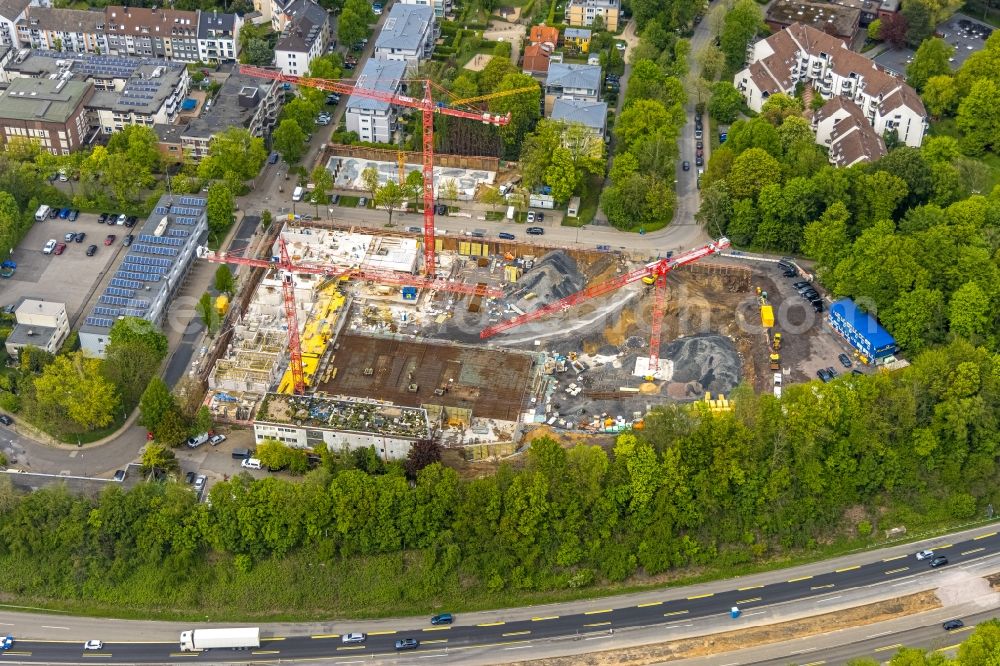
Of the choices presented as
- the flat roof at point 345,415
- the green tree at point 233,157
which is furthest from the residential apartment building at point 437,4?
the flat roof at point 345,415

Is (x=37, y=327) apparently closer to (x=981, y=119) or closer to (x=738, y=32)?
(x=738, y=32)

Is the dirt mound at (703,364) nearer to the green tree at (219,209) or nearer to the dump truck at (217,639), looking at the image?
the dump truck at (217,639)

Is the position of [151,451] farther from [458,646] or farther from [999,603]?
[999,603]

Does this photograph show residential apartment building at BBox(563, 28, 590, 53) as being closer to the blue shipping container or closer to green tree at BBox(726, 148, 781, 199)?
green tree at BBox(726, 148, 781, 199)

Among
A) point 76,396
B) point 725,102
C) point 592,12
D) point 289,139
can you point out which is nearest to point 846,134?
point 725,102

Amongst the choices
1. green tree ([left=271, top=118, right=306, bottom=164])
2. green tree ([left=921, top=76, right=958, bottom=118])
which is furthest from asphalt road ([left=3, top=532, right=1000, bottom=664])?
green tree ([left=921, top=76, right=958, bottom=118])

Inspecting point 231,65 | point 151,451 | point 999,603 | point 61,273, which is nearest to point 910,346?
point 999,603
